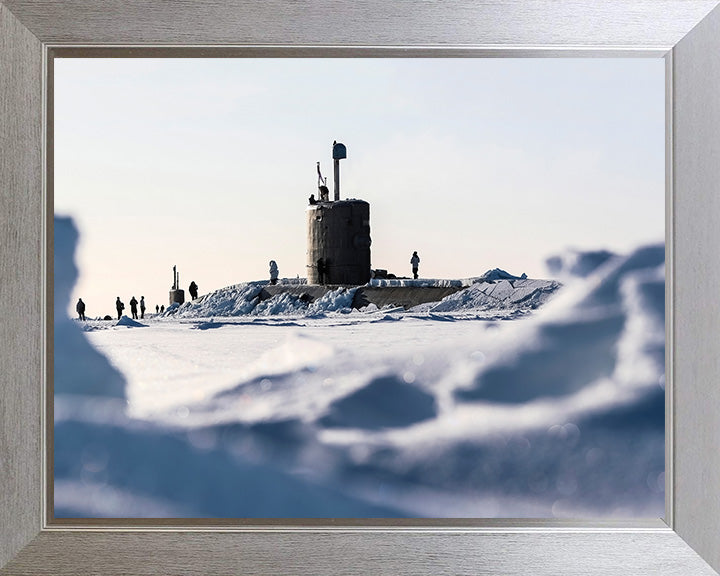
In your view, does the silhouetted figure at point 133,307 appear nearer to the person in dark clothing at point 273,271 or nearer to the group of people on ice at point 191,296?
the group of people on ice at point 191,296

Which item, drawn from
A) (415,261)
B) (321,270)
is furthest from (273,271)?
(415,261)

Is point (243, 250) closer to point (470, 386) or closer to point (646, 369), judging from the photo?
point (470, 386)

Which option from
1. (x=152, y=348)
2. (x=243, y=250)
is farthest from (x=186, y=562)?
(x=243, y=250)

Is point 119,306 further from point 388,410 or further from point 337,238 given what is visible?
point 388,410

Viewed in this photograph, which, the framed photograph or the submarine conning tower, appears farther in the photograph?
the submarine conning tower

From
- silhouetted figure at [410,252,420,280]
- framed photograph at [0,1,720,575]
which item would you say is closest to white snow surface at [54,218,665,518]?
framed photograph at [0,1,720,575]

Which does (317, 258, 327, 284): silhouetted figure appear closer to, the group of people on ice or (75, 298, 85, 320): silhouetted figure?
the group of people on ice
